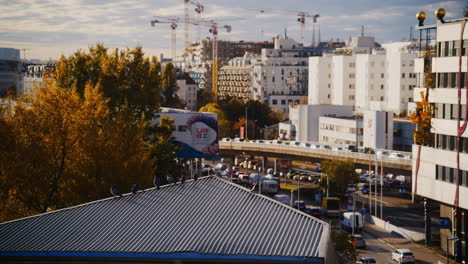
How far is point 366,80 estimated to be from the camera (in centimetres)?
9912

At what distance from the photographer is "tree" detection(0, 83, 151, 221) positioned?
28609 mm

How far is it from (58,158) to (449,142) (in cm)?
2125

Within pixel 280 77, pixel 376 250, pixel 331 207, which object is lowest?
pixel 376 250

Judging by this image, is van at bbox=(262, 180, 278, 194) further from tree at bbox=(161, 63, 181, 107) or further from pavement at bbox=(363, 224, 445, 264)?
tree at bbox=(161, 63, 181, 107)

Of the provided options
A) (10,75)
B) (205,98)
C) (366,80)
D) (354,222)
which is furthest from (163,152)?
(205,98)

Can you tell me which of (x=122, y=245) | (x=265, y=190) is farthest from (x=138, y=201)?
(x=265, y=190)

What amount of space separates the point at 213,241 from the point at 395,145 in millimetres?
59576

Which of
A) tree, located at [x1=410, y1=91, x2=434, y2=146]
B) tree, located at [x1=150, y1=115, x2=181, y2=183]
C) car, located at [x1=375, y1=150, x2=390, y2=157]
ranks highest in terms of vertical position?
tree, located at [x1=410, y1=91, x2=434, y2=146]

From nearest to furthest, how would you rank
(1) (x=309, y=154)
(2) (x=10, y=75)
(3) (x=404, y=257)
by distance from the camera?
(3) (x=404, y=257), (1) (x=309, y=154), (2) (x=10, y=75)

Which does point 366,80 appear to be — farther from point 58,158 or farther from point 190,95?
point 58,158

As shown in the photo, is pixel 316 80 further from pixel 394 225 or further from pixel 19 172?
pixel 19 172

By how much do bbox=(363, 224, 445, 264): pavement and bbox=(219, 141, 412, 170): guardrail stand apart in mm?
10303

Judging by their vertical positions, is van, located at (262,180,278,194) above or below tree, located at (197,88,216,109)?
below

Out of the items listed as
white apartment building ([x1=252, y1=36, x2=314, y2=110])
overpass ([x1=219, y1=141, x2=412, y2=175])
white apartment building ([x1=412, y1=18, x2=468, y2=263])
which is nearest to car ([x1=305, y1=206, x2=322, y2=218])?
overpass ([x1=219, y1=141, x2=412, y2=175])
